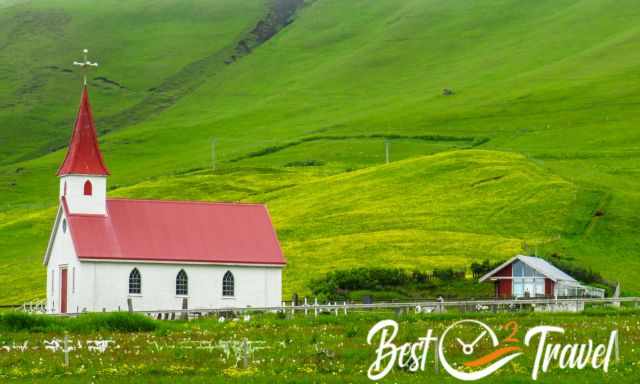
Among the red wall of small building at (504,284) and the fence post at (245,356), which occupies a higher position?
the red wall of small building at (504,284)

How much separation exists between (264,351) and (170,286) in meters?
31.9

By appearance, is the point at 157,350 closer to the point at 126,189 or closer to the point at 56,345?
the point at 56,345

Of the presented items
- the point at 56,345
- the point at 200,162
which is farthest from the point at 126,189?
the point at 56,345

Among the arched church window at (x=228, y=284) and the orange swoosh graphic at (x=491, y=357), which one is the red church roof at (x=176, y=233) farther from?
the orange swoosh graphic at (x=491, y=357)

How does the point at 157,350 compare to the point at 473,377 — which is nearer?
the point at 473,377

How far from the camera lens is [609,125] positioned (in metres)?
135

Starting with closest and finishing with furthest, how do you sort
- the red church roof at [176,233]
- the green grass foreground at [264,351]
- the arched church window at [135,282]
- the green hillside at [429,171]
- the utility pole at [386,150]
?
the green grass foreground at [264,351]
the arched church window at [135,282]
the red church roof at [176,233]
the green hillside at [429,171]
the utility pole at [386,150]

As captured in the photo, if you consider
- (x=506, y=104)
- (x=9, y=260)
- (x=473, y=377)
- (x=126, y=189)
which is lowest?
(x=473, y=377)

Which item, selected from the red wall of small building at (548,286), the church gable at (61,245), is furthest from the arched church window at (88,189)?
the red wall of small building at (548,286)

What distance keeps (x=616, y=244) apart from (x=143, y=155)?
108 m

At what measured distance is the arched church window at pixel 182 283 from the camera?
6738 cm

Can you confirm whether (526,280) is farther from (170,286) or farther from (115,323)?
(115,323)
